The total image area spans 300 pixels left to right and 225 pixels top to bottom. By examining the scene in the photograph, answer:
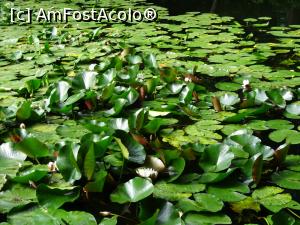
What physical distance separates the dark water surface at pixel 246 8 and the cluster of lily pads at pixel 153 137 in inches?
65.9

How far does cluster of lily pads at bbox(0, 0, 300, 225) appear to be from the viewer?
1.18 metres

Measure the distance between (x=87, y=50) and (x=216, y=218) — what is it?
231 centimetres

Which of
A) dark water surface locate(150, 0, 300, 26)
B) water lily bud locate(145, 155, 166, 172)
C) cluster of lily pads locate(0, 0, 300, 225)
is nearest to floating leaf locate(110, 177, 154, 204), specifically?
cluster of lily pads locate(0, 0, 300, 225)

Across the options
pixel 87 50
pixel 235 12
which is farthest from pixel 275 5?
pixel 87 50

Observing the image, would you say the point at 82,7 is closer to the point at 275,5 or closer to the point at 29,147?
the point at 275,5

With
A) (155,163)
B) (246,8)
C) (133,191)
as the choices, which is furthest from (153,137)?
(246,8)

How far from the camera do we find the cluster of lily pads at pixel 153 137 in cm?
118

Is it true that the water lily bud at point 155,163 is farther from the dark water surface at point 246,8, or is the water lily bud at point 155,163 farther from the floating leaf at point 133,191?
the dark water surface at point 246,8

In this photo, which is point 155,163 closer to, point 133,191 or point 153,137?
point 133,191

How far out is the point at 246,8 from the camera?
548 cm

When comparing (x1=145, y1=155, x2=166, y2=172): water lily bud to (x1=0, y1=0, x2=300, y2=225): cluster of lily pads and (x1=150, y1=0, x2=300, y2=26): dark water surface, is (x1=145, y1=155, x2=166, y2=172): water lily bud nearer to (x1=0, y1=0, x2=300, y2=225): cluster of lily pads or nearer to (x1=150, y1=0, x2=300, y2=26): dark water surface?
(x1=0, y1=0, x2=300, y2=225): cluster of lily pads

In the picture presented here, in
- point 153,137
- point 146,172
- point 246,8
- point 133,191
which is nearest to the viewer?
point 133,191

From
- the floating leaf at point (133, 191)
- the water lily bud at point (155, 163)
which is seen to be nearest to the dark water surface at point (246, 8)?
the water lily bud at point (155, 163)

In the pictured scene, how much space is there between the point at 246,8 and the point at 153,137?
4.25 metres
